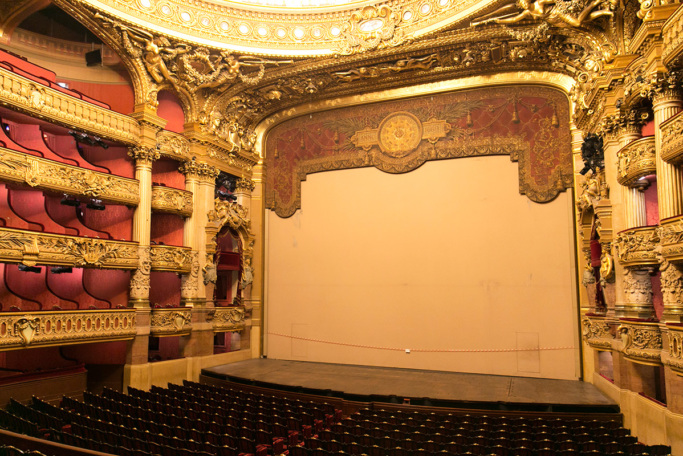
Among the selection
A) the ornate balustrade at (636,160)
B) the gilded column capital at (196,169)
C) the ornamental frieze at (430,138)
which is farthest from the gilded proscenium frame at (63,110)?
the ornate balustrade at (636,160)

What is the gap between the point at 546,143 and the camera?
13.6 meters

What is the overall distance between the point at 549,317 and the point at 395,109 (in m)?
7.47

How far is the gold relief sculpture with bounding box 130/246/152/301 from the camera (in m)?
12.6

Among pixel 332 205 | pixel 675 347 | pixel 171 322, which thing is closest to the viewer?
pixel 675 347

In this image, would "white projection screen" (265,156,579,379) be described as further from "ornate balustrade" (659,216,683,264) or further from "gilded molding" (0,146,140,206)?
"gilded molding" (0,146,140,206)

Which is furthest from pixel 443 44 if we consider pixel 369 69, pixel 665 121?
pixel 665 121

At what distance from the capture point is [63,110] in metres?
11.3

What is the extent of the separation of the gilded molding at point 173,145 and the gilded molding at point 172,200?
98 centimetres

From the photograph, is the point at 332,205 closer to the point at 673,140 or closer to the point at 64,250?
the point at 64,250

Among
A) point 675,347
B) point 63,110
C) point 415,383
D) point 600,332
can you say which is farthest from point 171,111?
point 675,347

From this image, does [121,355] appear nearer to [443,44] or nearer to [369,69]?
[369,69]

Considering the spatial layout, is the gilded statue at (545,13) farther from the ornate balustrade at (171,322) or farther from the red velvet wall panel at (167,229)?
the ornate balustrade at (171,322)

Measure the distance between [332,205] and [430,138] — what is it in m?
3.68

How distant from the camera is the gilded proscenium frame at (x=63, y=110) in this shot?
399 inches
